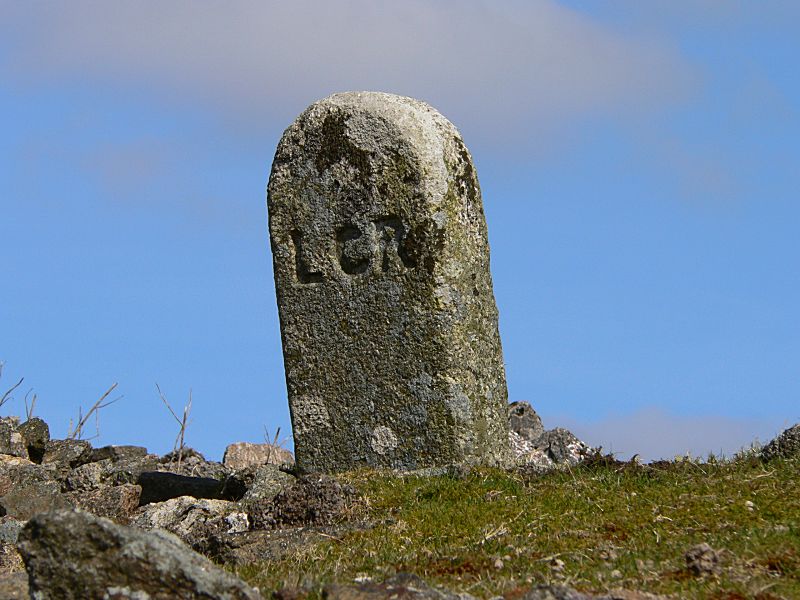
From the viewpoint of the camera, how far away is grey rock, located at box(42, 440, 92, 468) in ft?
58.5

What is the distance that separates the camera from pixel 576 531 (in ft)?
33.4

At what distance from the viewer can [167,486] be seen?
48.5 feet

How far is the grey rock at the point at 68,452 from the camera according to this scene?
702 inches

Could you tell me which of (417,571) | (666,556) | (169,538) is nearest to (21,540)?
(169,538)

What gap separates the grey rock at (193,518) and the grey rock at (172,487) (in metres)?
0.61

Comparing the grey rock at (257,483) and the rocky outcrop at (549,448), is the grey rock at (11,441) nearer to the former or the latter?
Result: the grey rock at (257,483)

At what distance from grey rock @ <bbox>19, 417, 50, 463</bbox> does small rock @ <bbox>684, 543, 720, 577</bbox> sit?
1206cm

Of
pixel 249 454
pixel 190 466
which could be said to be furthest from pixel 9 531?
pixel 249 454

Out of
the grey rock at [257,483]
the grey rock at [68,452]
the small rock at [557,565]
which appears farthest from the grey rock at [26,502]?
the small rock at [557,565]

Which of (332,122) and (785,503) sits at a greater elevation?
(332,122)

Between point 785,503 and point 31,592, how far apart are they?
20.6 feet

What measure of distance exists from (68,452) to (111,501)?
424 centimetres

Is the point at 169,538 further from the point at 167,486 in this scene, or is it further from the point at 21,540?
the point at 167,486

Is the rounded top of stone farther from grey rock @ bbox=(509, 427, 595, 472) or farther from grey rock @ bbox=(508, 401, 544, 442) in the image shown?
grey rock @ bbox=(508, 401, 544, 442)
